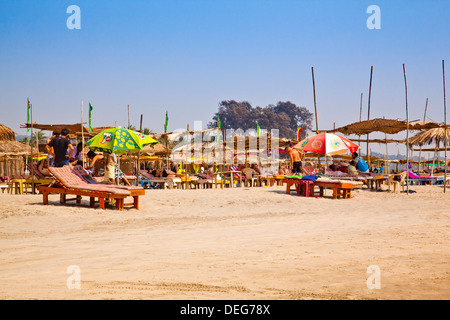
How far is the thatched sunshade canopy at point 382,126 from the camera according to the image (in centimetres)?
1575

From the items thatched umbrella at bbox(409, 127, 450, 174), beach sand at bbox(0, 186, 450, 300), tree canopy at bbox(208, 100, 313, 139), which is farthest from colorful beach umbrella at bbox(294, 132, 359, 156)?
tree canopy at bbox(208, 100, 313, 139)

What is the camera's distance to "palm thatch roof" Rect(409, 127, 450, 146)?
2206 cm

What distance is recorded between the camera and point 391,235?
6.07 metres

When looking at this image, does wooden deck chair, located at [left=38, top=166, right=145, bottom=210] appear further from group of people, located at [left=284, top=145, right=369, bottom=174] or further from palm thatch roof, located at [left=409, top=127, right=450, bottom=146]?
palm thatch roof, located at [left=409, top=127, right=450, bottom=146]

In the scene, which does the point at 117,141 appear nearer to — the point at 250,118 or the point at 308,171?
the point at 308,171

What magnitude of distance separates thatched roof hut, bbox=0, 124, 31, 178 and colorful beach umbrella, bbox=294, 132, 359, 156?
11.8 m

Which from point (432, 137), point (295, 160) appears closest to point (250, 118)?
point (432, 137)

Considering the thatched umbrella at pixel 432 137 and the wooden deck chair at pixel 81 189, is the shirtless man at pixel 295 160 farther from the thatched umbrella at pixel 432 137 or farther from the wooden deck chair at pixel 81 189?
the thatched umbrella at pixel 432 137

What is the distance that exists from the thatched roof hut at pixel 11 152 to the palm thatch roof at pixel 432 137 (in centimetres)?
1909

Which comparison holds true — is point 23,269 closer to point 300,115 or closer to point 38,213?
point 38,213

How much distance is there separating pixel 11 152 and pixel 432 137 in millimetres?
20466

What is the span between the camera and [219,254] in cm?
478
